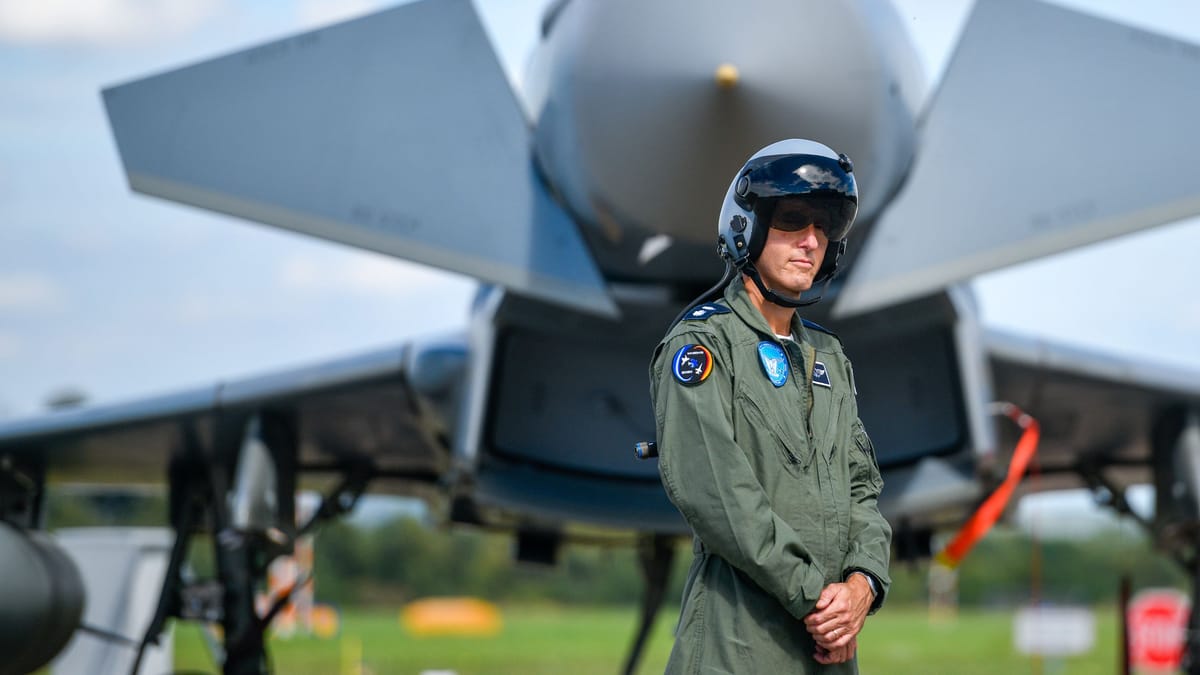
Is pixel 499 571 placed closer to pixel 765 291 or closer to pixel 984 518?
pixel 984 518

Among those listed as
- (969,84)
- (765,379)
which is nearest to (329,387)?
(969,84)

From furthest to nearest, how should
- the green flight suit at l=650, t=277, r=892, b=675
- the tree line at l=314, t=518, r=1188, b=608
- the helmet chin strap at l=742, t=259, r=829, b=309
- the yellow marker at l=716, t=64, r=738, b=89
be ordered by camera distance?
1. the tree line at l=314, t=518, r=1188, b=608
2. the yellow marker at l=716, t=64, r=738, b=89
3. the helmet chin strap at l=742, t=259, r=829, b=309
4. the green flight suit at l=650, t=277, r=892, b=675

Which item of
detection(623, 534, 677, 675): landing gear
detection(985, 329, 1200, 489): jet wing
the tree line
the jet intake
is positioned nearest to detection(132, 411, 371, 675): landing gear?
the jet intake

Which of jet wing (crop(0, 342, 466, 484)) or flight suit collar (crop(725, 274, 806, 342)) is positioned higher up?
flight suit collar (crop(725, 274, 806, 342))

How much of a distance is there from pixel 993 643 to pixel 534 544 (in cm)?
2384

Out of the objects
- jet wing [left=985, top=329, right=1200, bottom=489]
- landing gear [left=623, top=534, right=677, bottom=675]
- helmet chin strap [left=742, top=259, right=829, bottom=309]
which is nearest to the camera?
helmet chin strap [left=742, top=259, right=829, bottom=309]

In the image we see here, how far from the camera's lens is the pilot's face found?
8.11ft

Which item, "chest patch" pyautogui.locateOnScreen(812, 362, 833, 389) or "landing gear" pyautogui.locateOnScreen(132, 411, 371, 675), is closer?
"chest patch" pyautogui.locateOnScreen(812, 362, 833, 389)

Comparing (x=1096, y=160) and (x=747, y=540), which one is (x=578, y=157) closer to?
(x=1096, y=160)

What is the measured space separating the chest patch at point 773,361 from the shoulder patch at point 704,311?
10 cm

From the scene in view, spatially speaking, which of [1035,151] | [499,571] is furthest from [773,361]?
[499,571]

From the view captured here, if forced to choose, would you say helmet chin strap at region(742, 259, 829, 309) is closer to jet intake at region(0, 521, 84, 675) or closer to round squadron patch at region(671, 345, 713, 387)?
round squadron patch at region(671, 345, 713, 387)

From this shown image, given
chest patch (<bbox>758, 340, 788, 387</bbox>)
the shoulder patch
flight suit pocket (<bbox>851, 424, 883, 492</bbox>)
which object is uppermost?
the shoulder patch

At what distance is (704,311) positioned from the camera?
8.15ft
